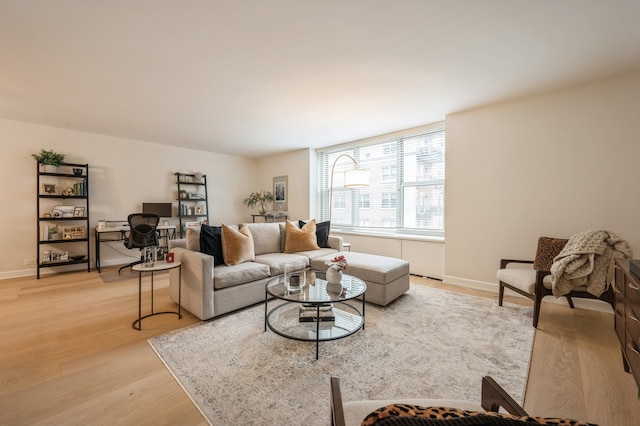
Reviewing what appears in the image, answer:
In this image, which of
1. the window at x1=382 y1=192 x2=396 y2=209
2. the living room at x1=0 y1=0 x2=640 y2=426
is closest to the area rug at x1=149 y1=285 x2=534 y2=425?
the living room at x1=0 y1=0 x2=640 y2=426

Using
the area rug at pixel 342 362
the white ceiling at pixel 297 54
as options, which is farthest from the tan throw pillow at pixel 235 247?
the white ceiling at pixel 297 54

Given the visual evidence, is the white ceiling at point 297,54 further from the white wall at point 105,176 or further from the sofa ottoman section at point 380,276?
the sofa ottoman section at point 380,276

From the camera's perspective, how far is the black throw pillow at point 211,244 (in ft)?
9.47

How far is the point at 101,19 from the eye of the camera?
1.85 meters

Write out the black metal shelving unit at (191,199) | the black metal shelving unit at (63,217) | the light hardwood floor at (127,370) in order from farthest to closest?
1. the black metal shelving unit at (191,199)
2. the black metal shelving unit at (63,217)
3. the light hardwood floor at (127,370)

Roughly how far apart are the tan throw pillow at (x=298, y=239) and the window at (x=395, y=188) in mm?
1643

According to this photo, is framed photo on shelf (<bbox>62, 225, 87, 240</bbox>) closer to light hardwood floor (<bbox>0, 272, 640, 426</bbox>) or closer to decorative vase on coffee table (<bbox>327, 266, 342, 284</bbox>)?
light hardwood floor (<bbox>0, 272, 640, 426</bbox>)

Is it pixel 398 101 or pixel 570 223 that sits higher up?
pixel 398 101

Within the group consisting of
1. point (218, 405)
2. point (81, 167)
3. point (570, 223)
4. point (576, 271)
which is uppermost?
point (81, 167)

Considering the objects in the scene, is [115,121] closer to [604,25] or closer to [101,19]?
[101,19]

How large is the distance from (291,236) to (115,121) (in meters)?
3.17

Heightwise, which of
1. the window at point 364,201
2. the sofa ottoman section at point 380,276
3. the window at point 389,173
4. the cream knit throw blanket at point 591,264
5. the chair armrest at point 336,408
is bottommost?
the sofa ottoman section at point 380,276

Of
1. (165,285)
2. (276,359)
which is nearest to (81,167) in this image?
(165,285)

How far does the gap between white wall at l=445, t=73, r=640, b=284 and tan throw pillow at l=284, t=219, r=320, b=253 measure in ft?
6.38
